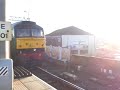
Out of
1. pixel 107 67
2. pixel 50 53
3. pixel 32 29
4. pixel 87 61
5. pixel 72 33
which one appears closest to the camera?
pixel 107 67

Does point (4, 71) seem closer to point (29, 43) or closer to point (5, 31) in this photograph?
point (5, 31)

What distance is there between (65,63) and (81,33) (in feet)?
38.4

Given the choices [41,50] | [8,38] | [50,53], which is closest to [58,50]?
[50,53]

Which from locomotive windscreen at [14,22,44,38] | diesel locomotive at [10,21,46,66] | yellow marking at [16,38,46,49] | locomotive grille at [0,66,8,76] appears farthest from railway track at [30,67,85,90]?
locomotive grille at [0,66,8,76]

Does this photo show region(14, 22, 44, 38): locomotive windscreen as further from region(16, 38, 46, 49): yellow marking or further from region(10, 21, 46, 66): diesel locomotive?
region(16, 38, 46, 49): yellow marking

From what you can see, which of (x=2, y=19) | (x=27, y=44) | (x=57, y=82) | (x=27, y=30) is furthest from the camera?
(x=27, y=30)

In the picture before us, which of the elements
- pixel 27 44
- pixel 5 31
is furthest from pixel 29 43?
pixel 5 31

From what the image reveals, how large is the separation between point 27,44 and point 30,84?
23.7 ft

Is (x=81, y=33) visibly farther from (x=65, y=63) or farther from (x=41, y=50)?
(x=41, y=50)

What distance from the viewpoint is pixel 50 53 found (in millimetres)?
25234

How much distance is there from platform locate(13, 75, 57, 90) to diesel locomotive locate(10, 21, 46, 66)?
572 cm

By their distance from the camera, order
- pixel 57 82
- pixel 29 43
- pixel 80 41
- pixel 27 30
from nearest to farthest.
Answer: pixel 57 82 < pixel 29 43 < pixel 27 30 < pixel 80 41

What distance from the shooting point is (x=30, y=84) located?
9.49 metres

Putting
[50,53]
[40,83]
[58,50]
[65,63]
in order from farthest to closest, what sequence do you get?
1. [50,53]
2. [58,50]
3. [65,63]
4. [40,83]
